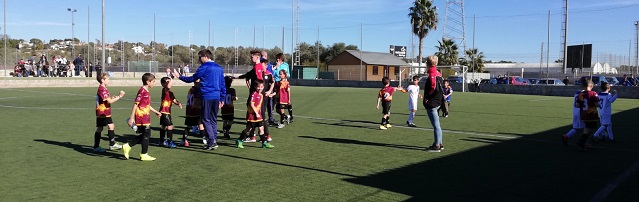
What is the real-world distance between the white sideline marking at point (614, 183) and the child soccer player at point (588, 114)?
113cm

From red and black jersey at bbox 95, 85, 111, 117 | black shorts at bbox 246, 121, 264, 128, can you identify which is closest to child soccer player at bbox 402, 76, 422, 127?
black shorts at bbox 246, 121, 264, 128

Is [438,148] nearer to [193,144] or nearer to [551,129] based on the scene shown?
[193,144]

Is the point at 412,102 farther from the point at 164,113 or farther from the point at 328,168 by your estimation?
the point at 164,113

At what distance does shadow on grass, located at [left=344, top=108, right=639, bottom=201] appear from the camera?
581 centimetres

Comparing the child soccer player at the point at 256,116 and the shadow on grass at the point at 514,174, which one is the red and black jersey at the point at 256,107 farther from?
the shadow on grass at the point at 514,174

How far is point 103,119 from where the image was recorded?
8219 millimetres

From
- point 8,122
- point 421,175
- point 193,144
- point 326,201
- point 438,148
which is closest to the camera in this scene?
point 326,201

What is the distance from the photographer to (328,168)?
7.24 m

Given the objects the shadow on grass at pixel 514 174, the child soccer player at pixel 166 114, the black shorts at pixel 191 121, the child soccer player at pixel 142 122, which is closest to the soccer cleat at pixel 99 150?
the child soccer player at pixel 142 122

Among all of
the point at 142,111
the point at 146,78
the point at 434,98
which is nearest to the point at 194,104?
the point at 146,78

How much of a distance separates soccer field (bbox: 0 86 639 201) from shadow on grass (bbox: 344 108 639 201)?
0.01 m

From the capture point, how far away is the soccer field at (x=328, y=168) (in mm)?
5738

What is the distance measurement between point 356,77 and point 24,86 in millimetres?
35729

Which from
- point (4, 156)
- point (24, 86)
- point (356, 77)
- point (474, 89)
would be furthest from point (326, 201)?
point (356, 77)
